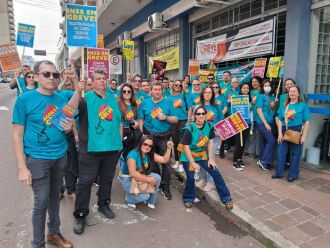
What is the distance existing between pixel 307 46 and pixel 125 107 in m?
3.81

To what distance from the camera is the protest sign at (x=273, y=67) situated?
6.05 m

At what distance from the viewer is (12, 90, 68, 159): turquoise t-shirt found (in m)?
2.63

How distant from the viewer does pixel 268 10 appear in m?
6.63

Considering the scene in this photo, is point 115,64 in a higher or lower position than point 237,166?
higher

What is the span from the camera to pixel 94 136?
3.34 metres

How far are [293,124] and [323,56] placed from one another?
193 cm

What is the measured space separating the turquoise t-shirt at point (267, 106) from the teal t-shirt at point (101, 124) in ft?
10.5

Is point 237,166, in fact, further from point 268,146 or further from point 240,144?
point 268,146

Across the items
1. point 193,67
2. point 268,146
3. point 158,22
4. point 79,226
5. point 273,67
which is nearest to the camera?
point 79,226

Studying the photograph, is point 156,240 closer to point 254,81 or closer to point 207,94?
point 207,94

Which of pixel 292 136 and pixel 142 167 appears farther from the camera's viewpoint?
pixel 292 136

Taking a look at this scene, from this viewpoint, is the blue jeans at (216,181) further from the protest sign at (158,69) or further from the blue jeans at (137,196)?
the protest sign at (158,69)

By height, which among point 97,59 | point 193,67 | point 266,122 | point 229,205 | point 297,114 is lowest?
point 229,205

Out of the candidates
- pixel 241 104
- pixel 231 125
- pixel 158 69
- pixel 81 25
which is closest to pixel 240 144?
pixel 241 104
